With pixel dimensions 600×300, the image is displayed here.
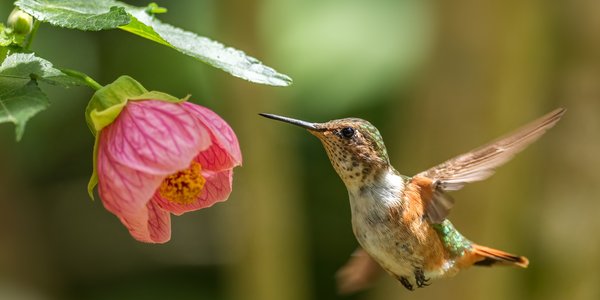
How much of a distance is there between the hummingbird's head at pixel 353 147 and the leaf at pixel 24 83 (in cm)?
47

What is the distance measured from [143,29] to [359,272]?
689mm

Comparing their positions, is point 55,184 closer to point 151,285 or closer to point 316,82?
point 151,285

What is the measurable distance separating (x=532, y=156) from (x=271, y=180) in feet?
3.51

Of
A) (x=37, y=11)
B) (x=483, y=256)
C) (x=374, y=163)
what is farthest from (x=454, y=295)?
(x=37, y=11)

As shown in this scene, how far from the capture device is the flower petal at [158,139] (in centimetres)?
107

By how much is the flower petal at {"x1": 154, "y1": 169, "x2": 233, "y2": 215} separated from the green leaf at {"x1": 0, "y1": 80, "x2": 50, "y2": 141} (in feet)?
0.85

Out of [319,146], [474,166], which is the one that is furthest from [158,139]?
[319,146]

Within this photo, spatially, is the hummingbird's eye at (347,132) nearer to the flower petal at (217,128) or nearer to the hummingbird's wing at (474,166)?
the hummingbird's wing at (474,166)

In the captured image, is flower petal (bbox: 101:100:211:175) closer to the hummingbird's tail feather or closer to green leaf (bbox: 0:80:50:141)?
green leaf (bbox: 0:80:50:141)

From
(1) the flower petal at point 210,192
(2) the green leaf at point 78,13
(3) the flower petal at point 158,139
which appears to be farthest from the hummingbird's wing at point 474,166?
(2) the green leaf at point 78,13

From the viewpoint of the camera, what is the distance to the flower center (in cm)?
116

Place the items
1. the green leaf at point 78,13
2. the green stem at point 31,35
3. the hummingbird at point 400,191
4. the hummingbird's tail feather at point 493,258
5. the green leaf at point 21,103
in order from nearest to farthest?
the green leaf at point 21,103 < the green leaf at point 78,13 < the green stem at point 31,35 < the hummingbird at point 400,191 < the hummingbird's tail feather at point 493,258

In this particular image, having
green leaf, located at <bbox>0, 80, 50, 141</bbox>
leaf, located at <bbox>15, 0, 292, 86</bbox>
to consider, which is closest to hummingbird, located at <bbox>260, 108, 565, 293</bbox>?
leaf, located at <bbox>15, 0, 292, 86</bbox>

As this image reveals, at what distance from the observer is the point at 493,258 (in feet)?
5.30
